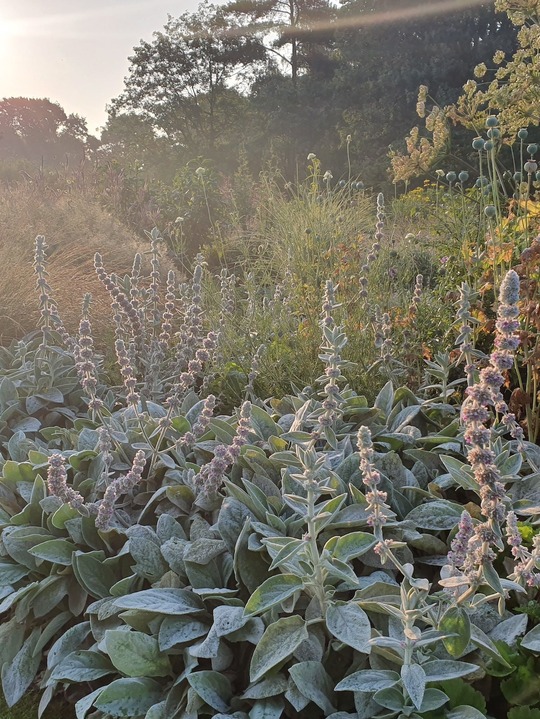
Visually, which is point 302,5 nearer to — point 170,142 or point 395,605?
point 170,142

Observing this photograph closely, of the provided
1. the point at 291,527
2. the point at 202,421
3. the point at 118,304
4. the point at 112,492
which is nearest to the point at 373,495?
the point at 291,527

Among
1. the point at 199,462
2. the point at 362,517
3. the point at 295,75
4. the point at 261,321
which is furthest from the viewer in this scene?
the point at 295,75

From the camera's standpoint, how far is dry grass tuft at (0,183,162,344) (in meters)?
4.01

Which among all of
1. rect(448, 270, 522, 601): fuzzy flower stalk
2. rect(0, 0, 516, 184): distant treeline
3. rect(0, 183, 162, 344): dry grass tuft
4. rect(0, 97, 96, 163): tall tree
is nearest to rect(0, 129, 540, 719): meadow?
rect(448, 270, 522, 601): fuzzy flower stalk

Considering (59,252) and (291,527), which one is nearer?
(291,527)

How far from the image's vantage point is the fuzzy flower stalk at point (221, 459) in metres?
1.68

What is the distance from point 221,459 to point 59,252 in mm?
4089

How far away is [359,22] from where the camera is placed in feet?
65.2

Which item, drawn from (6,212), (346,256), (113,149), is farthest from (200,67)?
(346,256)

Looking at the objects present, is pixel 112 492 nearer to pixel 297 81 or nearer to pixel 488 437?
pixel 488 437

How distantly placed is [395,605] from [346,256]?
2.37 meters

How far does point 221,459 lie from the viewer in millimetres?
1674

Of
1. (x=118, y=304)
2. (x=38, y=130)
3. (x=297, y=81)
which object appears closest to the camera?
(x=118, y=304)

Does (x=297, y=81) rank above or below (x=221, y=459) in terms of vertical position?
above
